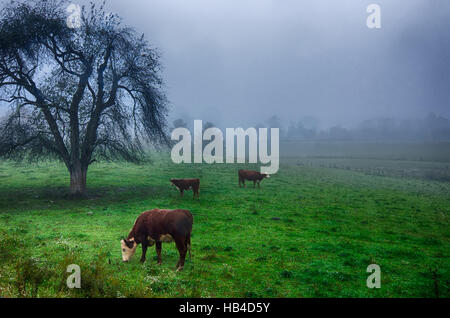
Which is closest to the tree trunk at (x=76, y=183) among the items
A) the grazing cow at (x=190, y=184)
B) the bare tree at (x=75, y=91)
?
the bare tree at (x=75, y=91)

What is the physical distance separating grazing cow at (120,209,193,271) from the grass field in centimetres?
55

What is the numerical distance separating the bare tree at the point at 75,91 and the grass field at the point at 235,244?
359 centimetres

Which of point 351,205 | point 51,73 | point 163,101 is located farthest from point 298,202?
point 51,73

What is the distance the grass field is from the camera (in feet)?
23.9

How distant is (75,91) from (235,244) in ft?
51.8

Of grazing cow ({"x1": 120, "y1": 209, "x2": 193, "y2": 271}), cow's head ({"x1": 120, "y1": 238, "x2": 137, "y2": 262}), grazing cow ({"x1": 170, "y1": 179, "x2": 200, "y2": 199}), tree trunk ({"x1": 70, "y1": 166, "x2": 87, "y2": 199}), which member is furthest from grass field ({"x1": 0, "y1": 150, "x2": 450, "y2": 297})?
grazing cow ({"x1": 170, "y1": 179, "x2": 200, "y2": 199})

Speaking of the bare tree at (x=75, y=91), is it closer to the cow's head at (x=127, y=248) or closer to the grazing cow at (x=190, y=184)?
the grazing cow at (x=190, y=184)

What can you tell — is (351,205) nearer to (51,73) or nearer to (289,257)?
(289,257)

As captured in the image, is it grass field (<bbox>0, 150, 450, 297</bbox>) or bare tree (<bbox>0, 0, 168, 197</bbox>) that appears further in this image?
bare tree (<bbox>0, 0, 168, 197</bbox>)

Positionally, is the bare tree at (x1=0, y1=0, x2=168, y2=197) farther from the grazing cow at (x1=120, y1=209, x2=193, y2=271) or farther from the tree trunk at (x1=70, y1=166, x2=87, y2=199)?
the grazing cow at (x1=120, y1=209, x2=193, y2=271)

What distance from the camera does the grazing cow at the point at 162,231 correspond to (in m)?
8.53

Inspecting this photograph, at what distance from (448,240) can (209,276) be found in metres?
11.8

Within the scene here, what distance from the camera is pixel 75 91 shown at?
19797 mm
